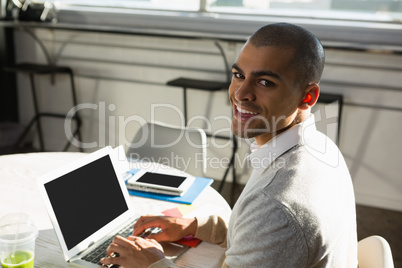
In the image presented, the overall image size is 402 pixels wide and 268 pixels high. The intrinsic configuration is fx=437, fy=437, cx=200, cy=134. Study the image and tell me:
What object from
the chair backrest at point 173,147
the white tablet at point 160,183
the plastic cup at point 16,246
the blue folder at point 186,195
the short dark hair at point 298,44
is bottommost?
the chair backrest at point 173,147

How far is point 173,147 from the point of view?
2209mm

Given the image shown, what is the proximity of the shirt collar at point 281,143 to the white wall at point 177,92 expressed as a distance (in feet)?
7.18

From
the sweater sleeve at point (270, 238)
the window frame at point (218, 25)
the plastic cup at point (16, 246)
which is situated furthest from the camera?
the window frame at point (218, 25)

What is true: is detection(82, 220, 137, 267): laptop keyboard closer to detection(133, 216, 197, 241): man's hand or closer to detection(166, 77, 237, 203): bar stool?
detection(133, 216, 197, 241): man's hand

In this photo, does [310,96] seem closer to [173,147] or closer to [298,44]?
[298,44]

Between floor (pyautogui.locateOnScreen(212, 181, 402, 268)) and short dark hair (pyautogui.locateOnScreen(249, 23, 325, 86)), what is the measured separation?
1.85 meters

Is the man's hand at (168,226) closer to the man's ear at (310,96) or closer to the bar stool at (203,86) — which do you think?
the man's ear at (310,96)

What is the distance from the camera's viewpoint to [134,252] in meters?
1.14

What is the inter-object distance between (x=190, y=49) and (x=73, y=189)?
249 cm

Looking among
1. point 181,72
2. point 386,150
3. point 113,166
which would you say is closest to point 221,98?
point 181,72

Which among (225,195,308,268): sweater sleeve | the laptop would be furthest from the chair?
the laptop

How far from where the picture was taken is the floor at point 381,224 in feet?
9.05

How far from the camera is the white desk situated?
123cm

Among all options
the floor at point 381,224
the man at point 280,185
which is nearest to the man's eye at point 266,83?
the man at point 280,185
